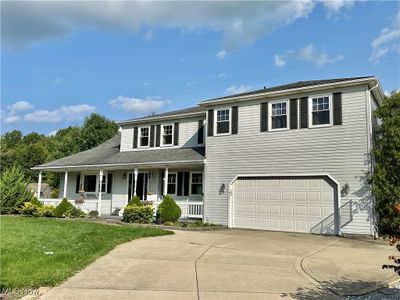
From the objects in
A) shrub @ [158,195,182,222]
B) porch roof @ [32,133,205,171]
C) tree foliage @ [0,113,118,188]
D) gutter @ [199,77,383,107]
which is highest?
tree foliage @ [0,113,118,188]

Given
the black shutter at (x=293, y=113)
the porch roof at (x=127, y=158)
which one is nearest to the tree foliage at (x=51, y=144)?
the porch roof at (x=127, y=158)

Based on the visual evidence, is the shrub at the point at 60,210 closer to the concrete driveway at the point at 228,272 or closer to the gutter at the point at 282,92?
the gutter at the point at 282,92

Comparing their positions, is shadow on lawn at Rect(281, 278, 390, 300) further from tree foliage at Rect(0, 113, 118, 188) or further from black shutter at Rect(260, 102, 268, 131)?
tree foliage at Rect(0, 113, 118, 188)

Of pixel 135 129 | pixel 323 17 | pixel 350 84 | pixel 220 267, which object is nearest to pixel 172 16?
pixel 323 17

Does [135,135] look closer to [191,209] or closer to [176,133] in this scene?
[176,133]

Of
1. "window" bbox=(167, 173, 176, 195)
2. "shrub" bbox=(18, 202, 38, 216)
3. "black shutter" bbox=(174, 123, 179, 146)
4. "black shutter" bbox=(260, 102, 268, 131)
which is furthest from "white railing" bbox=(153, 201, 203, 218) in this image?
"shrub" bbox=(18, 202, 38, 216)

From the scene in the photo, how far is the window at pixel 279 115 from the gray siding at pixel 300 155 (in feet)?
1.24

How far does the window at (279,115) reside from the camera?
15812 mm

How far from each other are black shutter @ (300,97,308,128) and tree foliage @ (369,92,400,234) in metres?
2.69

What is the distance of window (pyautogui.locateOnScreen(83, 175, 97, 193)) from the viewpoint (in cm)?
2340

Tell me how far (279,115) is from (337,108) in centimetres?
Answer: 247

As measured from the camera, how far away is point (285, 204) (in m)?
15.2

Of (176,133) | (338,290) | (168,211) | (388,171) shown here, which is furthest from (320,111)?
(338,290)

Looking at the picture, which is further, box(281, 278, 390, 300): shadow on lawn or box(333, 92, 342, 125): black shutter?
box(333, 92, 342, 125): black shutter
